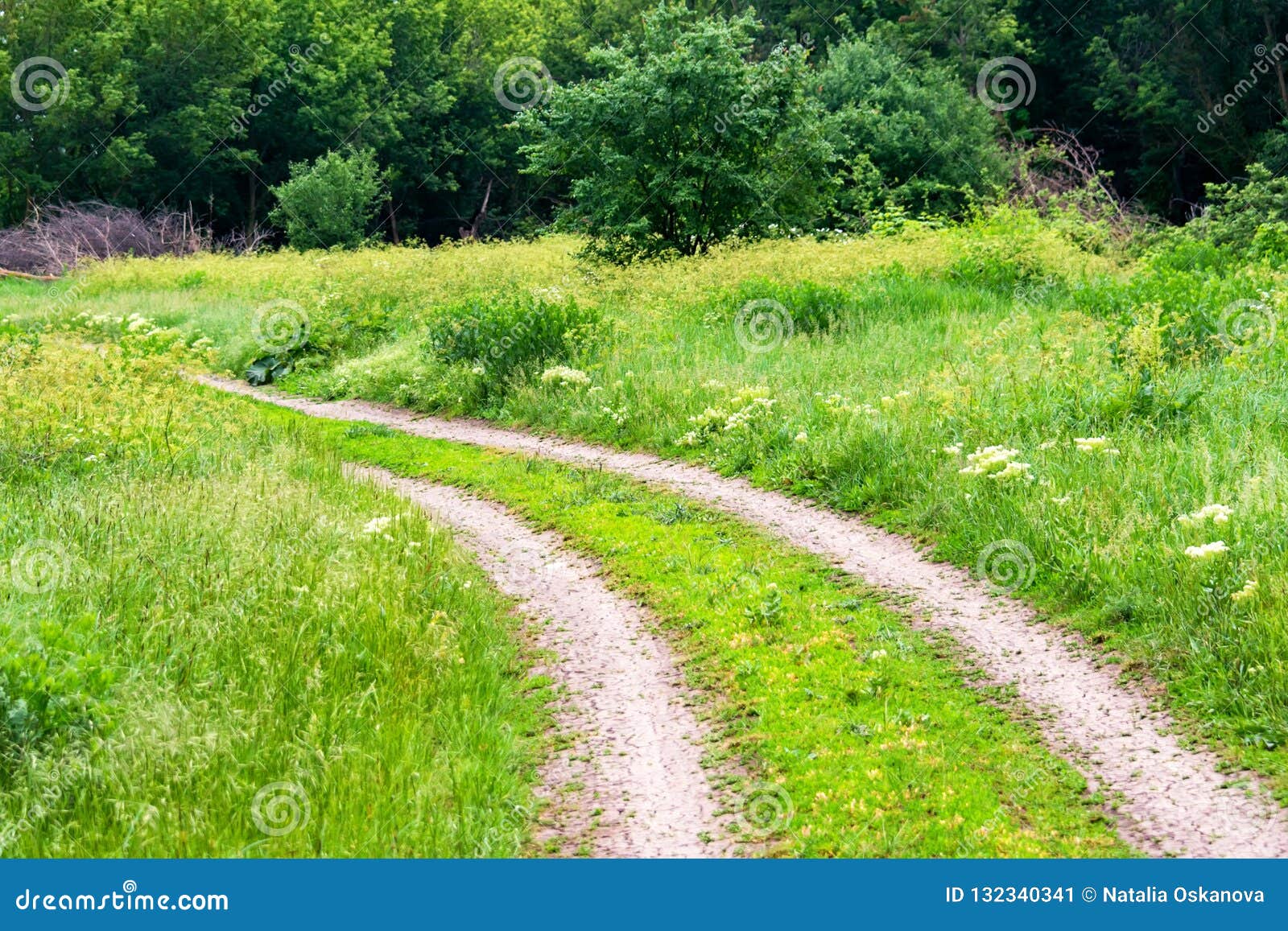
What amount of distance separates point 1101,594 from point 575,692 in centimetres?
309

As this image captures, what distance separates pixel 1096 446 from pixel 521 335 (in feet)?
26.6

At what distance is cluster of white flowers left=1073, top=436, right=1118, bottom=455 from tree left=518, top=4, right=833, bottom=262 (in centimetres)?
1327

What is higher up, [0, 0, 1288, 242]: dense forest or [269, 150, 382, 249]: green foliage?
[0, 0, 1288, 242]: dense forest

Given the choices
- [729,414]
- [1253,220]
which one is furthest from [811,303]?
[1253,220]

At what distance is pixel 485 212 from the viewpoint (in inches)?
2376

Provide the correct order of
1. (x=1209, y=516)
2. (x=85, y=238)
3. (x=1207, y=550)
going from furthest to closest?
1. (x=85, y=238)
2. (x=1209, y=516)
3. (x=1207, y=550)

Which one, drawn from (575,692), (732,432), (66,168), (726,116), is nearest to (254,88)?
(66,168)

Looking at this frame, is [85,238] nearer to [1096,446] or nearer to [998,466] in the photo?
[998,466]

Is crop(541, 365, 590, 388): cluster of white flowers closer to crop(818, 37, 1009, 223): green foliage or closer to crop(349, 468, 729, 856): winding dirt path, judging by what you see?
crop(349, 468, 729, 856): winding dirt path

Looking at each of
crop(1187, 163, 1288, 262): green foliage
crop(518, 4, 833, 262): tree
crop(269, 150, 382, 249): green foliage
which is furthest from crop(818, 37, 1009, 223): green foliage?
crop(269, 150, 382, 249): green foliage

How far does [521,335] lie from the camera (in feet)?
47.4

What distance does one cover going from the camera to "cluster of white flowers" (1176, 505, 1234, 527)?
6.35 metres

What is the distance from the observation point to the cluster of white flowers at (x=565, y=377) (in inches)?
519

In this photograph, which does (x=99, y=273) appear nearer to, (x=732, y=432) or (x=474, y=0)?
(x=732, y=432)
